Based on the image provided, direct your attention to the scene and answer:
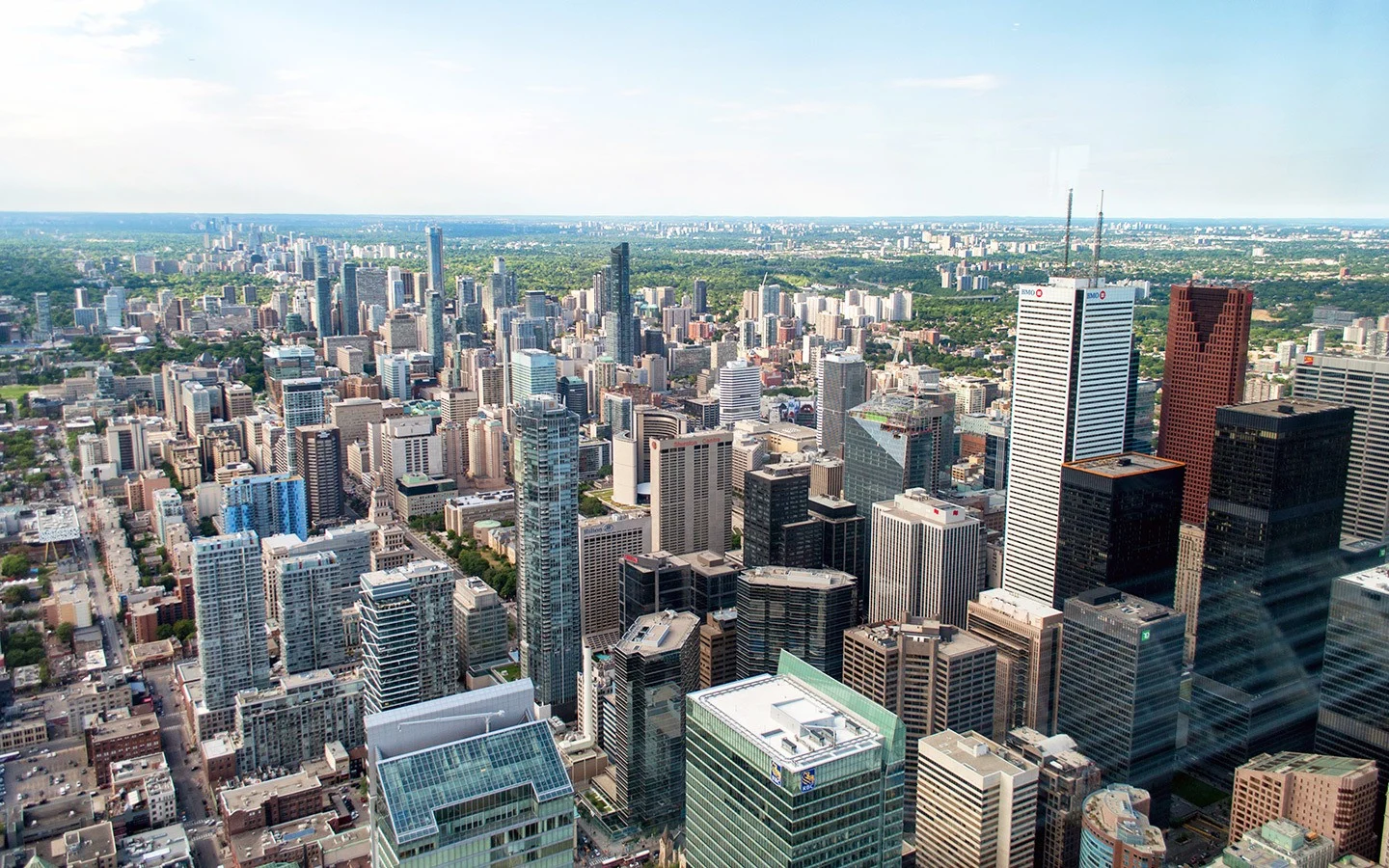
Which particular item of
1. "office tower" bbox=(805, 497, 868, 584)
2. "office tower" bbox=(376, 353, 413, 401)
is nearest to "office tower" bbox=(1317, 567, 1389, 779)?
"office tower" bbox=(805, 497, 868, 584)

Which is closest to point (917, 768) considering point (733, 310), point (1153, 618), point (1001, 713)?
point (1001, 713)

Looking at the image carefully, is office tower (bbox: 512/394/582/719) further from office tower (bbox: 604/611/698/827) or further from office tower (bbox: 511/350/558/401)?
office tower (bbox: 511/350/558/401)

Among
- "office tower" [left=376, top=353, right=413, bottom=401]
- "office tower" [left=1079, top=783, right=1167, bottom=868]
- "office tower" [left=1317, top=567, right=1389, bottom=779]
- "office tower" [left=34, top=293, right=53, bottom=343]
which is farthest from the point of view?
"office tower" [left=376, top=353, right=413, bottom=401]

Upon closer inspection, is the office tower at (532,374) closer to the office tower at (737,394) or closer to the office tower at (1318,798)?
the office tower at (737,394)

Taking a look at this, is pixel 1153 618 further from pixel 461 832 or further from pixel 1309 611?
pixel 461 832

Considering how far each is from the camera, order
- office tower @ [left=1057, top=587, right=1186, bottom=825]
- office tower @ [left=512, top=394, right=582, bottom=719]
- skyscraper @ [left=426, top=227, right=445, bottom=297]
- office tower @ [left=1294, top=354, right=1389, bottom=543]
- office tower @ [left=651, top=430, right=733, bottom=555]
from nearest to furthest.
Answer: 1. office tower @ [left=1057, top=587, right=1186, bottom=825]
2. office tower @ [left=1294, top=354, right=1389, bottom=543]
3. office tower @ [left=512, top=394, right=582, bottom=719]
4. office tower @ [left=651, top=430, right=733, bottom=555]
5. skyscraper @ [left=426, top=227, right=445, bottom=297]

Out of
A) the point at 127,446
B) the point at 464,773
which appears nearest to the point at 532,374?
the point at 127,446
